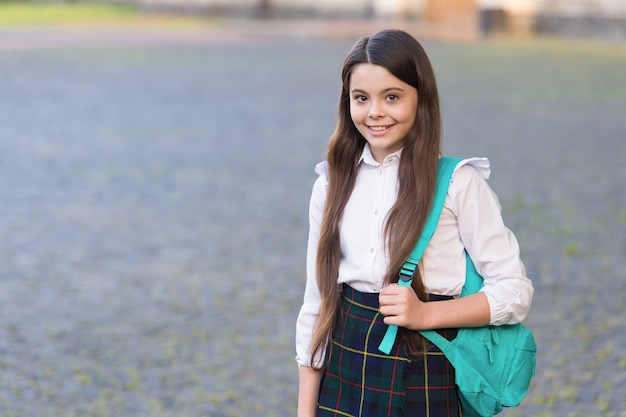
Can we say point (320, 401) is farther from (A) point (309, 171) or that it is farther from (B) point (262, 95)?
(B) point (262, 95)

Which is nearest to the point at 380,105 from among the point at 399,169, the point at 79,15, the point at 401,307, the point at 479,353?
the point at 399,169

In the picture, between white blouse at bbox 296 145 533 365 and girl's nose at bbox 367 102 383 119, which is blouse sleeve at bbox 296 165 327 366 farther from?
girl's nose at bbox 367 102 383 119

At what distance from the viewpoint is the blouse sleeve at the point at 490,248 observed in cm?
218

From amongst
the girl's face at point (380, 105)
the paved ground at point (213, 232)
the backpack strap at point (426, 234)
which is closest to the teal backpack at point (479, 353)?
the backpack strap at point (426, 234)

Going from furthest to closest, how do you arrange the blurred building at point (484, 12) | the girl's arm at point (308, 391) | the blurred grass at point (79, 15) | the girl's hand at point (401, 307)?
1. the blurred grass at point (79, 15)
2. the blurred building at point (484, 12)
3. the girl's arm at point (308, 391)
4. the girl's hand at point (401, 307)

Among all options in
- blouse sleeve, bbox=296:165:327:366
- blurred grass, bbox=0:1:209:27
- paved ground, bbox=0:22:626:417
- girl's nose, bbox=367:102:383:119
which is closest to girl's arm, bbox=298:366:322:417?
blouse sleeve, bbox=296:165:327:366

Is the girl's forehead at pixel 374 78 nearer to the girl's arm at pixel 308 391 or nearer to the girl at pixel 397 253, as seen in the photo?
the girl at pixel 397 253

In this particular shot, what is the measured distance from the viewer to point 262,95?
15742mm

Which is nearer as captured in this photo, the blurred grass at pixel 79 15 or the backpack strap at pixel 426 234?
the backpack strap at pixel 426 234

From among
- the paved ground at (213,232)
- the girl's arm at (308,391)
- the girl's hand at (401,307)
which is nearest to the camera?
the girl's hand at (401,307)

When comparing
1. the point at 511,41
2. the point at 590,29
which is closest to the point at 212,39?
the point at 511,41

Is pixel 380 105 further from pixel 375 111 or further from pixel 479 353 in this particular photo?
pixel 479 353

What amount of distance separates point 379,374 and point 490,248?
1.15 feet

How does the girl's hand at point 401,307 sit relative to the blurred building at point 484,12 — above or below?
above
